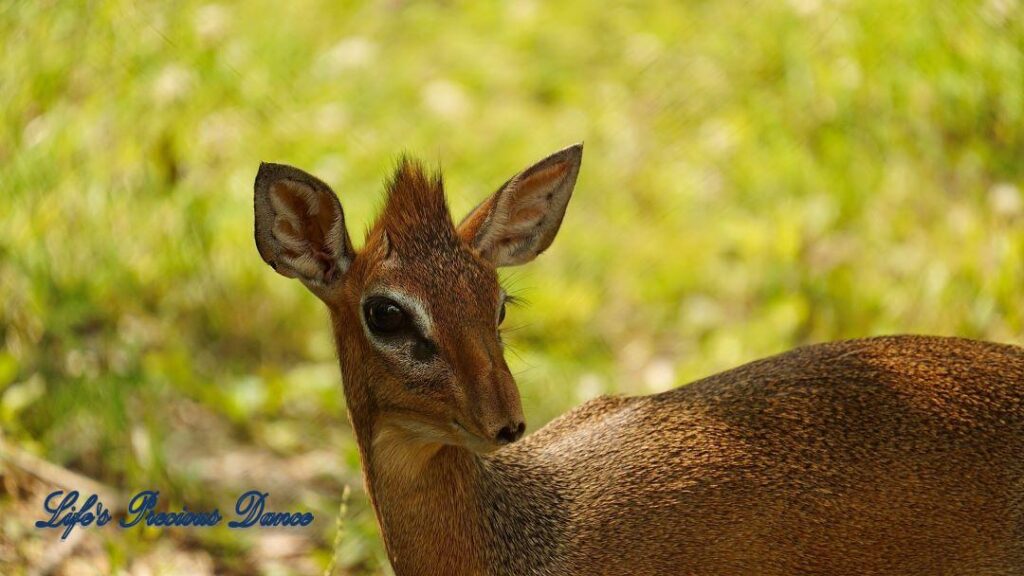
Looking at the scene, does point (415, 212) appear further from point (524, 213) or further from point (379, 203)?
point (379, 203)

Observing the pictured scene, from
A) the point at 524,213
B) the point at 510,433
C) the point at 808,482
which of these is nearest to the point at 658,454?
the point at 808,482

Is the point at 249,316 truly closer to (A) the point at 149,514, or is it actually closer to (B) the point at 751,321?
(A) the point at 149,514

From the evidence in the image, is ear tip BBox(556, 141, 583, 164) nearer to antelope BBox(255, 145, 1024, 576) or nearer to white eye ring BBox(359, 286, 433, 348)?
antelope BBox(255, 145, 1024, 576)

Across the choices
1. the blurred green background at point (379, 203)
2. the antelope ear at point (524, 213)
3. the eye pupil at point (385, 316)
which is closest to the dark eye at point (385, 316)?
the eye pupil at point (385, 316)

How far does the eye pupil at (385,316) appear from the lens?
11.7 ft

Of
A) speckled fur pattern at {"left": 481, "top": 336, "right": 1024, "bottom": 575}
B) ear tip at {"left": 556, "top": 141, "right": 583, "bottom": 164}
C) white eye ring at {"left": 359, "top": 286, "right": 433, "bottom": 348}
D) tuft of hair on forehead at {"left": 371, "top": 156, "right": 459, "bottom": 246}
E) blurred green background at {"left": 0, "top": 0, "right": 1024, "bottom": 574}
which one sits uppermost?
blurred green background at {"left": 0, "top": 0, "right": 1024, "bottom": 574}

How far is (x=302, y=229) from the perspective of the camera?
3775 mm

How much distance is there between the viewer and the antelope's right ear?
12.1 ft

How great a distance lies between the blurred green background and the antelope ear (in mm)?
955

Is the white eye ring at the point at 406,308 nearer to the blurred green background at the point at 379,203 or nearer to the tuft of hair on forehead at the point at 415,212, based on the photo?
the tuft of hair on forehead at the point at 415,212

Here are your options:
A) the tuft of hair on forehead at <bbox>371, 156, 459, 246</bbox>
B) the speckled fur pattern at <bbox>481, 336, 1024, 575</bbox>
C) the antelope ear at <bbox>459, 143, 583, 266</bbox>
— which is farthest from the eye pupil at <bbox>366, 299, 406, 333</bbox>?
the speckled fur pattern at <bbox>481, 336, 1024, 575</bbox>

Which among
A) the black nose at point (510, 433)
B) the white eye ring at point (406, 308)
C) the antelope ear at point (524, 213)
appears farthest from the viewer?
the antelope ear at point (524, 213)

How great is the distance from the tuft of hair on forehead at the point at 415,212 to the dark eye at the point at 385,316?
0.60 ft

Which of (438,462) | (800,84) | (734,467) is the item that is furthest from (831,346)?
(800,84)
